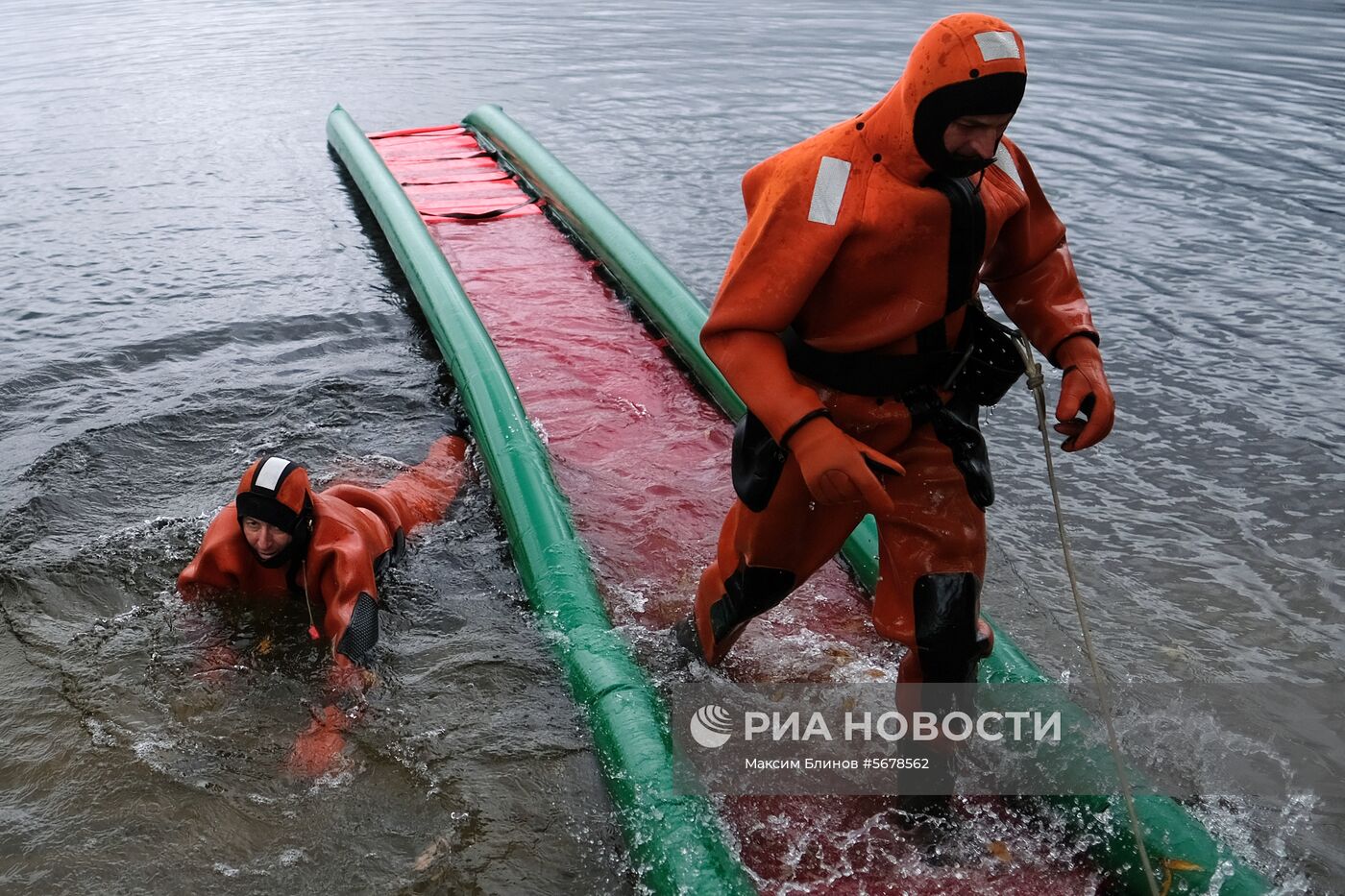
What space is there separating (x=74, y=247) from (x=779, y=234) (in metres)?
8.48

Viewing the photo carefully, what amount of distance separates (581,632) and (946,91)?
7.40 ft

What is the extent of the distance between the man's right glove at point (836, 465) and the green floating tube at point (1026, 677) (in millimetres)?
1188

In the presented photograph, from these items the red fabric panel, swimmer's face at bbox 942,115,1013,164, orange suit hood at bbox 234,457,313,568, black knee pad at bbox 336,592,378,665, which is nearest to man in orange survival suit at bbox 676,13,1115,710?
swimmer's face at bbox 942,115,1013,164

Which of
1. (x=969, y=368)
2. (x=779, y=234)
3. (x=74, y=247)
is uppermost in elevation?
(x=779, y=234)

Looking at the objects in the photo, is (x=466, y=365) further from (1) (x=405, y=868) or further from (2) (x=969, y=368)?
(2) (x=969, y=368)

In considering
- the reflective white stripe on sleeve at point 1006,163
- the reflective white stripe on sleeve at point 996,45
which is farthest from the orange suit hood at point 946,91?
the reflective white stripe on sleeve at point 1006,163

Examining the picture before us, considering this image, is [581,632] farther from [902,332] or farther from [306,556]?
[902,332]

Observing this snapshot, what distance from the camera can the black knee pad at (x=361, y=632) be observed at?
13.9 feet

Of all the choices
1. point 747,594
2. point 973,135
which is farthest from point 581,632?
point 973,135

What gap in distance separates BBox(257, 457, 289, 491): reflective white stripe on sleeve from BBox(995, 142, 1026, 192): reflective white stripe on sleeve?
8.38 feet

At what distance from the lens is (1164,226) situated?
955cm

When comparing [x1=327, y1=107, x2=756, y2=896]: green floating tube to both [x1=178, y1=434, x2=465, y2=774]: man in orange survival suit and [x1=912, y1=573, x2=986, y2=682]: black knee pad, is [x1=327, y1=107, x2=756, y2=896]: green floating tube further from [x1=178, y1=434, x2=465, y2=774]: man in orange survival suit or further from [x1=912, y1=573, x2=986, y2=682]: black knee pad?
[x1=912, y1=573, x2=986, y2=682]: black knee pad

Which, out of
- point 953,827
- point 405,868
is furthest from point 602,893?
point 953,827

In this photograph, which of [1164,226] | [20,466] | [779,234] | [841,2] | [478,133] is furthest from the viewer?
[841,2]
